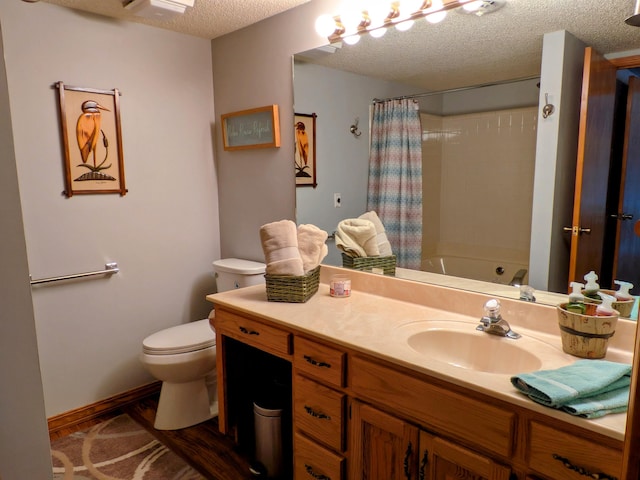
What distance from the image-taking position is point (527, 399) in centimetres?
110

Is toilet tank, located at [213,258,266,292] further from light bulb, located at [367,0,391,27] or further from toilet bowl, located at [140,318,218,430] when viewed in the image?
light bulb, located at [367,0,391,27]

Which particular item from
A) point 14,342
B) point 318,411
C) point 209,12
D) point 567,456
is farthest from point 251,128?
point 567,456

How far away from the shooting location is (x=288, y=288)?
1938mm

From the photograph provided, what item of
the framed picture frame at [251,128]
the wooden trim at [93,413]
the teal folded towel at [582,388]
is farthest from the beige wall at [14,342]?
the wooden trim at [93,413]

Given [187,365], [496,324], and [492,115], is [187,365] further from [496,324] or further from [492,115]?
[492,115]

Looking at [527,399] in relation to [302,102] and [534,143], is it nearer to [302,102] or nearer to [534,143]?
[534,143]

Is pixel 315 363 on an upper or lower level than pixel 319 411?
upper

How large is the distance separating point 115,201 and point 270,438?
157 cm

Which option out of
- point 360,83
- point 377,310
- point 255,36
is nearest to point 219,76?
point 255,36

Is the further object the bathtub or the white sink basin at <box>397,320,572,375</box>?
the bathtub

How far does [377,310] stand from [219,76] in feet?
6.19

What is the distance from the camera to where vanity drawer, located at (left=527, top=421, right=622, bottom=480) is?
38.9 inches

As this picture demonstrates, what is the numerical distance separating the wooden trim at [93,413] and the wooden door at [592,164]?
8.12ft

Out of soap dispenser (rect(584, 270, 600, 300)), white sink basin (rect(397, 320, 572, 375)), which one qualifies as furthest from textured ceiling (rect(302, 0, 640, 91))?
white sink basin (rect(397, 320, 572, 375))
